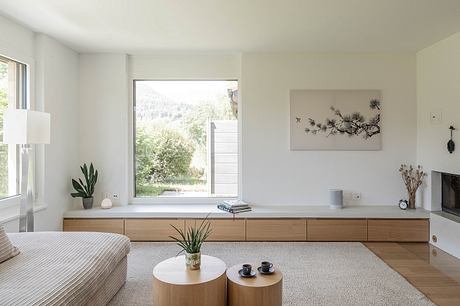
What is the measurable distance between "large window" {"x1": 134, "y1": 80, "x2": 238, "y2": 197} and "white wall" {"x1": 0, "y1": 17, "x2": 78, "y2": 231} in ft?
2.89

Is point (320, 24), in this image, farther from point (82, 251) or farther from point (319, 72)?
point (82, 251)

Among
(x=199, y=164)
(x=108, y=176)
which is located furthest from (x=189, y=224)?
(x=108, y=176)

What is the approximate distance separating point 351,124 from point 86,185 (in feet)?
12.5

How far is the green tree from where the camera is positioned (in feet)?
15.7

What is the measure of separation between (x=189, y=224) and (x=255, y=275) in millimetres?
1987

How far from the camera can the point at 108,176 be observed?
4594 mm

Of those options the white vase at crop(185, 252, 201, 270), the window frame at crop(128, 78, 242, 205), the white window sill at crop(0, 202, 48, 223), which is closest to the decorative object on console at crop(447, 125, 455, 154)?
the window frame at crop(128, 78, 242, 205)

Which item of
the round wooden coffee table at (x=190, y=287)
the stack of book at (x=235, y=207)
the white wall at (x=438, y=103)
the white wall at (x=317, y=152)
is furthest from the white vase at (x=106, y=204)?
the white wall at (x=438, y=103)

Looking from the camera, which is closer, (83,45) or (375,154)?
(83,45)

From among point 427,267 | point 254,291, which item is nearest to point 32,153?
point 254,291

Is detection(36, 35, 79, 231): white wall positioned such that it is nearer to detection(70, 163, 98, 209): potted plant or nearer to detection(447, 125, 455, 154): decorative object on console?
detection(70, 163, 98, 209): potted plant

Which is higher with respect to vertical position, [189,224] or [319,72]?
[319,72]

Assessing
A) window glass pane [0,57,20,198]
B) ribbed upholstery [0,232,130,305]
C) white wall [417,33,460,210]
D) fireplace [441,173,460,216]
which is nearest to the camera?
ribbed upholstery [0,232,130,305]

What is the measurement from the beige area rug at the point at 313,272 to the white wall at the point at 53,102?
1.22 m
